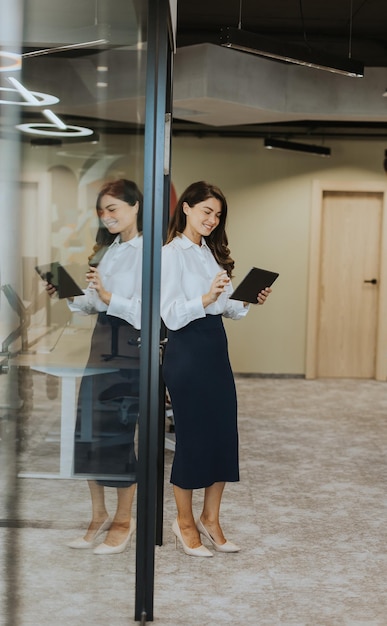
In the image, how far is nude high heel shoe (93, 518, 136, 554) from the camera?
196 centimetres

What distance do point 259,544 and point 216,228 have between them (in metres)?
1.48

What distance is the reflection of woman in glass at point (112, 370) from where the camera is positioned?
5.54ft

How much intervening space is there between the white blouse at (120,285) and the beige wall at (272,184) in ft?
22.2

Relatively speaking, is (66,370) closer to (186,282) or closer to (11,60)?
(11,60)

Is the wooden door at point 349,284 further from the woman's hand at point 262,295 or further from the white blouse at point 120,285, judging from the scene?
the white blouse at point 120,285

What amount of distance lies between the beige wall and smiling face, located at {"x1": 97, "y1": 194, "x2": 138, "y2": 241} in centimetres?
698

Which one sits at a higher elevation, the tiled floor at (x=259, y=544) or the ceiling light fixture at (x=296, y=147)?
the ceiling light fixture at (x=296, y=147)

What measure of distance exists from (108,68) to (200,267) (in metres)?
1.86

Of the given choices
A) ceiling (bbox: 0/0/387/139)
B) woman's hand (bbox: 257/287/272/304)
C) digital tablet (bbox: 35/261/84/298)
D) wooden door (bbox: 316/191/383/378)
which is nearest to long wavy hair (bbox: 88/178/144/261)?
digital tablet (bbox: 35/261/84/298)

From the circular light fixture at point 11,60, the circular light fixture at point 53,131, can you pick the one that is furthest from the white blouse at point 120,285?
the circular light fixture at point 11,60

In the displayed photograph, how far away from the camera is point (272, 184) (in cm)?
916

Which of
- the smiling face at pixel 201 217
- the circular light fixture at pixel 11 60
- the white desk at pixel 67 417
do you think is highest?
the circular light fixture at pixel 11 60

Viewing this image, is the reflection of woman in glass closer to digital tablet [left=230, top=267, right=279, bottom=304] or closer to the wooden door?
digital tablet [left=230, top=267, right=279, bottom=304]

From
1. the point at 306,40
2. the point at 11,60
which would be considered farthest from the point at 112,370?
the point at 306,40
